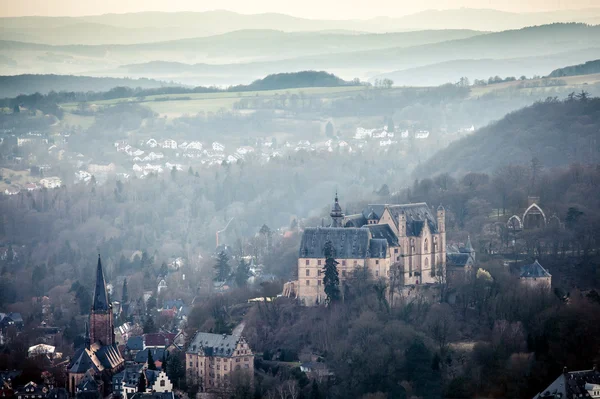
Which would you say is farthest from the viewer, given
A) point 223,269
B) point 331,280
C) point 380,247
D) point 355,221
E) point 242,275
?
point 223,269

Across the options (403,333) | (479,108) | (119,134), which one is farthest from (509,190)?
(119,134)

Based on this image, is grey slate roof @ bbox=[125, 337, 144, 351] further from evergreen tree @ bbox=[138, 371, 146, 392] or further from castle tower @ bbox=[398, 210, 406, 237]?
castle tower @ bbox=[398, 210, 406, 237]

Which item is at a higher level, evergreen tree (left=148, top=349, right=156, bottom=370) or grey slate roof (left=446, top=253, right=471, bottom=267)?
grey slate roof (left=446, top=253, right=471, bottom=267)

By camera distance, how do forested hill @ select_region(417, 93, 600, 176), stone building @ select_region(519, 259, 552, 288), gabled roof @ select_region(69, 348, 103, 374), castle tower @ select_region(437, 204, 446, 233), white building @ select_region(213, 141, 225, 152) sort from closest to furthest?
stone building @ select_region(519, 259, 552, 288) < gabled roof @ select_region(69, 348, 103, 374) < castle tower @ select_region(437, 204, 446, 233) < forested hill @ select_region(417, 93, 600, 176) < white building @ select_region(213, 141, 225, 152)

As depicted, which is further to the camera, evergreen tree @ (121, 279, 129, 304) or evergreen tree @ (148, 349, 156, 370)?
evergreen tree @ (121, 279, 129, 304)

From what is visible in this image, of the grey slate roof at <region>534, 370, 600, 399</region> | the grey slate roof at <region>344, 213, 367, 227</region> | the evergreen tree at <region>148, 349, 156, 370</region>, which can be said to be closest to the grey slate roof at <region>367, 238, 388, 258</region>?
the grey slate roof at <region>344, 213, 367, 227</region>

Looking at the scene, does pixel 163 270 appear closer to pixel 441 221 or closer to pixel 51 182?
pixel 441 221

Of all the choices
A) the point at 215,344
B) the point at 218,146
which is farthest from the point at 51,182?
the point at 215,344
